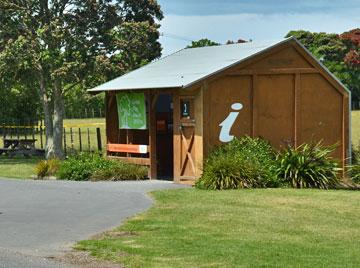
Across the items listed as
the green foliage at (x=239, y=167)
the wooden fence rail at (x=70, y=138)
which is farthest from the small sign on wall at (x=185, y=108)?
the wooden fence rail at (x=70, y=138)

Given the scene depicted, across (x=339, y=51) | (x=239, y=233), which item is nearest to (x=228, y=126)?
(x=239, y=233)

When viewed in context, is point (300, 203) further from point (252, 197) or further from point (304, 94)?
point (304, 94)

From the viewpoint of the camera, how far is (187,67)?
842 inches

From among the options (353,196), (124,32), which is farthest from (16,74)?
(353,196)

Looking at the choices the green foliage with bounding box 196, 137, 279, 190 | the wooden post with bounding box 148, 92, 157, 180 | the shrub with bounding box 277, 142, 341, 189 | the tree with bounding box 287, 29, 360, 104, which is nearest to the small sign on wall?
the green foliage with bounding box 196, 137, 279, 190

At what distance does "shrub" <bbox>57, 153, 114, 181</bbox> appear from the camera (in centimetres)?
2094

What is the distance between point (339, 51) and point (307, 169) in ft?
171

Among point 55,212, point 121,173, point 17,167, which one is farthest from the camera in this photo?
point 17,167

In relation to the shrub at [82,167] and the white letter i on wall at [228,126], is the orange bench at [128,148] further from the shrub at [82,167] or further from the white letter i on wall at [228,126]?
the white letter i on wall at [228,126]

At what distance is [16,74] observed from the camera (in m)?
28.8

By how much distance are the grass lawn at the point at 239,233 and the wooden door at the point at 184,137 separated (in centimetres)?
312

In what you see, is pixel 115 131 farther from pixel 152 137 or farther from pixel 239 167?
pixel 239 167

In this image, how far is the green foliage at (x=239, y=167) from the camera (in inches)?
700

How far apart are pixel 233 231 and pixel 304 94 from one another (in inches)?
388
